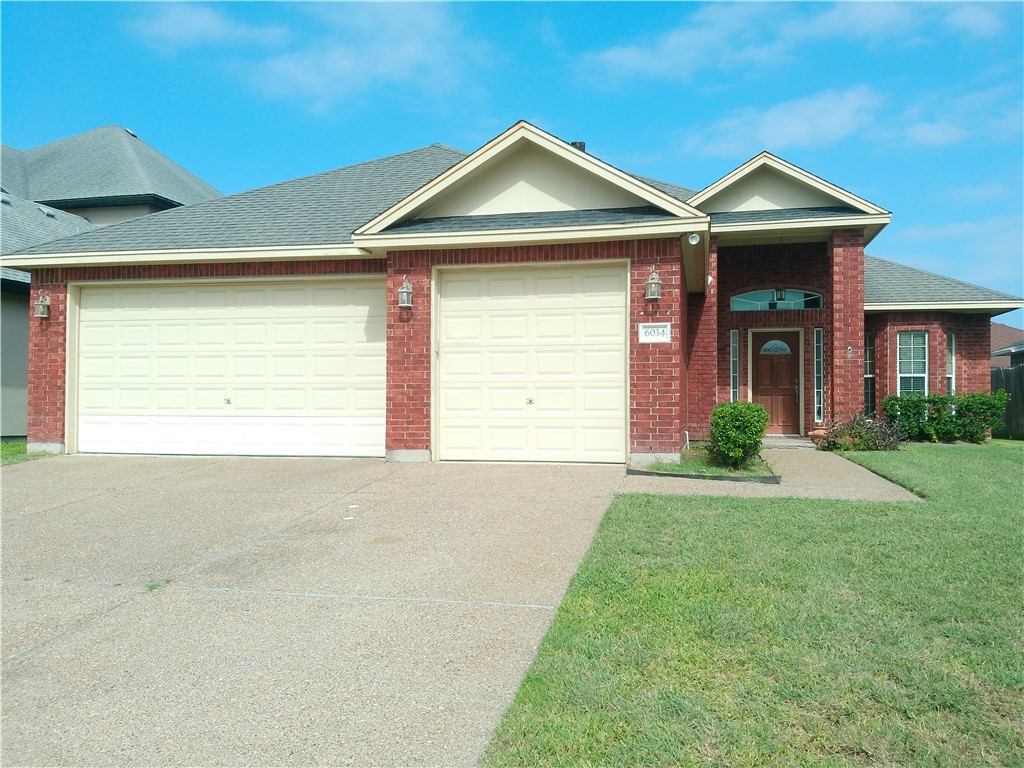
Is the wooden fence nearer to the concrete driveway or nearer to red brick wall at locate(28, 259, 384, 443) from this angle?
the concrete driveway

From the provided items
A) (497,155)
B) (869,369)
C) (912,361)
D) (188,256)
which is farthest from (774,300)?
(188,256)

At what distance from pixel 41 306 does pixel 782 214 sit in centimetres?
1336

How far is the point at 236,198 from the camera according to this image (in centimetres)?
1326

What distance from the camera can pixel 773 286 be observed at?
50.1 feet

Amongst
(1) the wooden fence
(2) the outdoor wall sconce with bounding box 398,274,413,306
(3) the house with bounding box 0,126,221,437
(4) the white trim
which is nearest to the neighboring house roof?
(3) the house with bounding box 0,126,221,437

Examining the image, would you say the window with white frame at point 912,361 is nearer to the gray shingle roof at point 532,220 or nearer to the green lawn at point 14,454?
the gray shingle roof at point 532,220

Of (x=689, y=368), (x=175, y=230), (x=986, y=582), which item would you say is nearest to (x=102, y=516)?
(x=175, y=230)

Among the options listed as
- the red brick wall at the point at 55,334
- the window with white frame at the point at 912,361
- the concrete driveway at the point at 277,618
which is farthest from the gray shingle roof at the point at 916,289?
the red brick wall at the point at 55,334

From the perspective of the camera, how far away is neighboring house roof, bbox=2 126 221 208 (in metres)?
22.7

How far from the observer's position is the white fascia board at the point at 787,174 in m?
13.2

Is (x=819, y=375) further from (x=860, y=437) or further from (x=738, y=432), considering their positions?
(x=738, y=432)

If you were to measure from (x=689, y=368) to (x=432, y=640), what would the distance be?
38.1 feet

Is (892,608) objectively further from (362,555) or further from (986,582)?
(362,555)

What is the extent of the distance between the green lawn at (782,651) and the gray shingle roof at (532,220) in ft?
15.6
